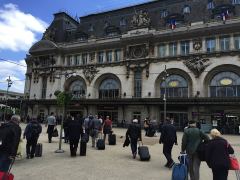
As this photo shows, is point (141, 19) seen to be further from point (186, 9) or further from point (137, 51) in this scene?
point (186, 9)

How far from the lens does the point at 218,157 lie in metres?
6.11

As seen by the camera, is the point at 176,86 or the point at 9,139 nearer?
the point at 9,139

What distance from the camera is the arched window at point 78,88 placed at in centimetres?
4697

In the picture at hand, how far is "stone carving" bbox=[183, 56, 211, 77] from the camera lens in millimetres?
36469

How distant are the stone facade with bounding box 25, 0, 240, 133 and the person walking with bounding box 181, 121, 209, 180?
24.3m

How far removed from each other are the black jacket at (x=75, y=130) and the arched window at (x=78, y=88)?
34.6 metres

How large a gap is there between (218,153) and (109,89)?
127 feet

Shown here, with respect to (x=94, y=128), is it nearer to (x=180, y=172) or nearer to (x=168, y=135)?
(x=168, y=135)

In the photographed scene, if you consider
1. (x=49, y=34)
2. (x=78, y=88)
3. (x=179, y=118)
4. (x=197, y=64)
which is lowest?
(x=179, y=118)

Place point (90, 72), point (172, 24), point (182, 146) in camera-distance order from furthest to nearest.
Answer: point (90, 72) < point (172, 24) < point (182, 146)

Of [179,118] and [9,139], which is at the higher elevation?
[179,118]

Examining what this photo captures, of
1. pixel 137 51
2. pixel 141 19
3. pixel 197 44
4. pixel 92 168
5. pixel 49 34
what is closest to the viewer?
pixel 92 168

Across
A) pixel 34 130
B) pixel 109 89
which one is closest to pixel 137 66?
pixel 109 89

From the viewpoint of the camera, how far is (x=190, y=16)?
41375 millimetres
